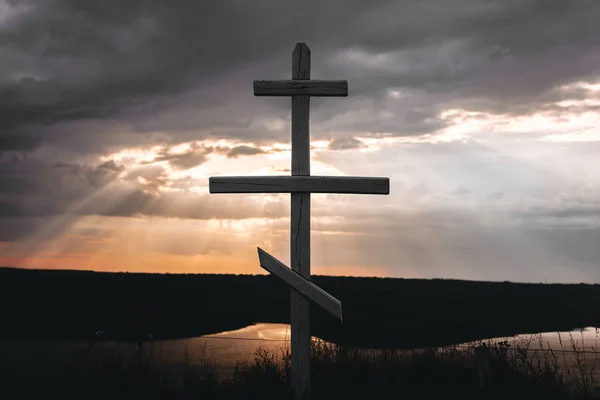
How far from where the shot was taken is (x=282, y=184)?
24.3 ft

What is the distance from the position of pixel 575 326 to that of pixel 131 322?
1018 inches

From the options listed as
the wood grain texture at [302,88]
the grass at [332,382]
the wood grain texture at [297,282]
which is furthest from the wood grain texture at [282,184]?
the grass at [332,382]

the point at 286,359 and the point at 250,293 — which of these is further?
the point at 250,293

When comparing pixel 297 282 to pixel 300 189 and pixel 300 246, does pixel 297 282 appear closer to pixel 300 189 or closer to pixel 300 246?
pixel 300 246

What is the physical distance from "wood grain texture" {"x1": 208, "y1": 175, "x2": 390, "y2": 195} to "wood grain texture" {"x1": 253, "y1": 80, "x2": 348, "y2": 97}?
1.04 metres

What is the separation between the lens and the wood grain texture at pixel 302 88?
755cm

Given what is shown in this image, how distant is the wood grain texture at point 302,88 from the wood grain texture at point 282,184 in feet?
3.41

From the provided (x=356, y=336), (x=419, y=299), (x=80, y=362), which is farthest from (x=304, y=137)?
(x=419, y=299)

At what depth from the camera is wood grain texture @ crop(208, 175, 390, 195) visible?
7.42 meters

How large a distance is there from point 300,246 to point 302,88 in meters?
1.94

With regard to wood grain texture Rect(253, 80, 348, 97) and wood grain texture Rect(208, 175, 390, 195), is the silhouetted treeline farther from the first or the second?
wood grain texture Rect(253, 80, 348, 97)

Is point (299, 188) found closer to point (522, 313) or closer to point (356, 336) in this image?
point (356, 336)

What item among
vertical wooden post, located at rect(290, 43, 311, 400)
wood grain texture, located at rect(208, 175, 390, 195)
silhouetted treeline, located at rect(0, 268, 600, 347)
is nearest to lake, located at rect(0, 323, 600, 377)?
silhouetted treeline, located at rect(0, 268, 600, 347)

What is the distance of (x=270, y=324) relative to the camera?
27.5 meters
